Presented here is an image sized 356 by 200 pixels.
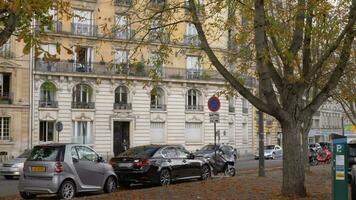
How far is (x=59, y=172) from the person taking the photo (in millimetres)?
16250

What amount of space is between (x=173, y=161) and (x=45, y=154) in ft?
19.8

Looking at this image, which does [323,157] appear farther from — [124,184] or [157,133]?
[124,184]

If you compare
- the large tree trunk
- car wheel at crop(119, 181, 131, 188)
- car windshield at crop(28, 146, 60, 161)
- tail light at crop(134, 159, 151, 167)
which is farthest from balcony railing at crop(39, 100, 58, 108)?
the large tree trunk

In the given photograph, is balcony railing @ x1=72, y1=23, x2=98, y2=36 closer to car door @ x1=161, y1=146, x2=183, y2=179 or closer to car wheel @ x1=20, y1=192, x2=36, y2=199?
car door @ x1=161, y1=146, x2=183, y2=179

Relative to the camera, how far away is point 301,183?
1532cm

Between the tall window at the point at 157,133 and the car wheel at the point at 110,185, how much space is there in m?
40.6

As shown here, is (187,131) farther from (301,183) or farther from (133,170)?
(301,183)

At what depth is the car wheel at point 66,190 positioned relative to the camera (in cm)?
1634

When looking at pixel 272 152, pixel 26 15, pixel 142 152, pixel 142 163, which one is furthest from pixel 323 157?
pixel 26 15

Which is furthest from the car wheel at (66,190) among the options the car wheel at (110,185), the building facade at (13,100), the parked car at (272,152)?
the parked car at (272,152)

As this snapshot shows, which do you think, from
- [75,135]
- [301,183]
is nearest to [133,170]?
[301,183]

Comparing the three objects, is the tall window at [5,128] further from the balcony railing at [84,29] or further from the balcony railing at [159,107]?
the balcony railing at [159,107]

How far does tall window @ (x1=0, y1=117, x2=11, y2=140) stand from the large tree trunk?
3932 cm

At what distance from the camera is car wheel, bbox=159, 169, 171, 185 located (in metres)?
20.6
